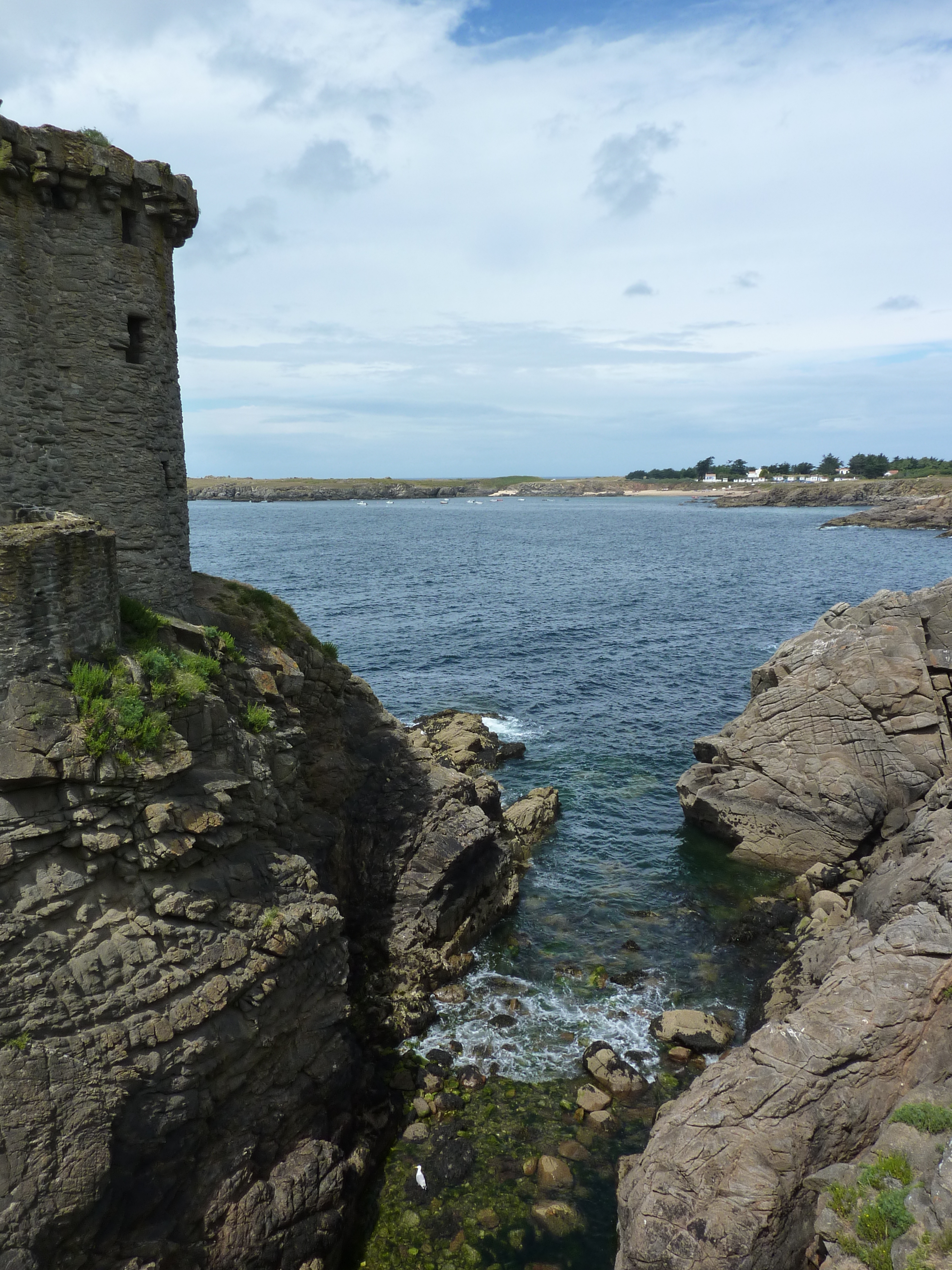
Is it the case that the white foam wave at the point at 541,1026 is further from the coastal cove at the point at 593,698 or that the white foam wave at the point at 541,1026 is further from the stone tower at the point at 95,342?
the stone tower at the point at 95,342

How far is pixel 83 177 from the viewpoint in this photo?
19.6 meters

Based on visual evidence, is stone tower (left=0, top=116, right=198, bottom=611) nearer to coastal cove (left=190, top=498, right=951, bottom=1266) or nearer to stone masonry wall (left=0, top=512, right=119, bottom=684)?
stone masonry wall (left=0, top=512, right=119, bottom=684)

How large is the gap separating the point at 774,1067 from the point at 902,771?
20428mm

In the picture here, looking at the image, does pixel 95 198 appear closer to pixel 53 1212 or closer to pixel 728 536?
pixel 53 1212

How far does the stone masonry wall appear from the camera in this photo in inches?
611

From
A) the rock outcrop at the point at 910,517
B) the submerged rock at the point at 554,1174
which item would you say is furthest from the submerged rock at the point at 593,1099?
the rock outcrop at the point at 910,517

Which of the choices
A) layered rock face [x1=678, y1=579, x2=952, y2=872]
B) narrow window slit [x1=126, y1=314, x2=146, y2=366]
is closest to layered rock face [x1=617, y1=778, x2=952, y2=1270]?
layered rock face [x1=678, y1=579, x2=952, y2=872]

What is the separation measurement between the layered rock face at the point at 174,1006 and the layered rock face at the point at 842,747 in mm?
20046

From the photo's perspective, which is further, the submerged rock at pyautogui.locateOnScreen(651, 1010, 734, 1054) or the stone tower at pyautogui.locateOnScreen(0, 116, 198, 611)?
the submerged rock at pyautogui.locateOnScreen(651, 1010, 734, 1054)

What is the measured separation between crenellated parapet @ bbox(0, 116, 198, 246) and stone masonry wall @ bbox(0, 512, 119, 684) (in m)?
8.51

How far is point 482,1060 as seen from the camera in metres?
23.1

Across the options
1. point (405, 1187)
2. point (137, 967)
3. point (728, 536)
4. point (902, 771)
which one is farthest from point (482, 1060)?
point (728, 536)

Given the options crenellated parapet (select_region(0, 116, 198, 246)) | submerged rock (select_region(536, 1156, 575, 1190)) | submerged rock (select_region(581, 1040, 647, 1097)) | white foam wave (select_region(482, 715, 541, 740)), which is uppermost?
crenellated parapet (select_region(0, 116, 198, 246))

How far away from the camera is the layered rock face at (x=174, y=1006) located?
48.1 ft
